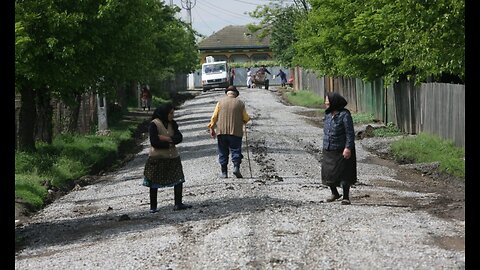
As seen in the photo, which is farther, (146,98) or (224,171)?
(146,98)

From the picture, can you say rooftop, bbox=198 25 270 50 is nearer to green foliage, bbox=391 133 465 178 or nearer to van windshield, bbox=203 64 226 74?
van windshield, bbox=203 64 226 74

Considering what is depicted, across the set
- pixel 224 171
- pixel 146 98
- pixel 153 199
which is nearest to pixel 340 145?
pixel 153 199

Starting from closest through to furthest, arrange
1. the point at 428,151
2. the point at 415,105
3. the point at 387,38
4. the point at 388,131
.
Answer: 1. the point at 387,38
2. the point at 428,151
3. the point at 415,105
4. the point at 388,131

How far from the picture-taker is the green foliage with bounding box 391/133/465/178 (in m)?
20.9

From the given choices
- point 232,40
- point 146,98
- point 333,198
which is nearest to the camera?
point 333,198

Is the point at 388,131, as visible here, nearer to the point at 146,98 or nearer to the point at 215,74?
the point at 146,98

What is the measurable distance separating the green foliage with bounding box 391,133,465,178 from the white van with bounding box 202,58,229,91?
173 ft

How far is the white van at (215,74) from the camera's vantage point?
80.4 m

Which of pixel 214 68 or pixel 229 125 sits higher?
pixel 214 68

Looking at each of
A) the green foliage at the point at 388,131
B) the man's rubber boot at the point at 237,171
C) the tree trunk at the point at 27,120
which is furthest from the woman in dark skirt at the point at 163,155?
the green foliage at the point at 388,131

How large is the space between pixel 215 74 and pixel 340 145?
65.8 metres

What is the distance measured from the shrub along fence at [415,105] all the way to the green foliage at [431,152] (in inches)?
11.8

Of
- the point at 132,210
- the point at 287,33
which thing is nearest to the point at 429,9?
the point at 132,210

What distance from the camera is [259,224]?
1263 centimetres
